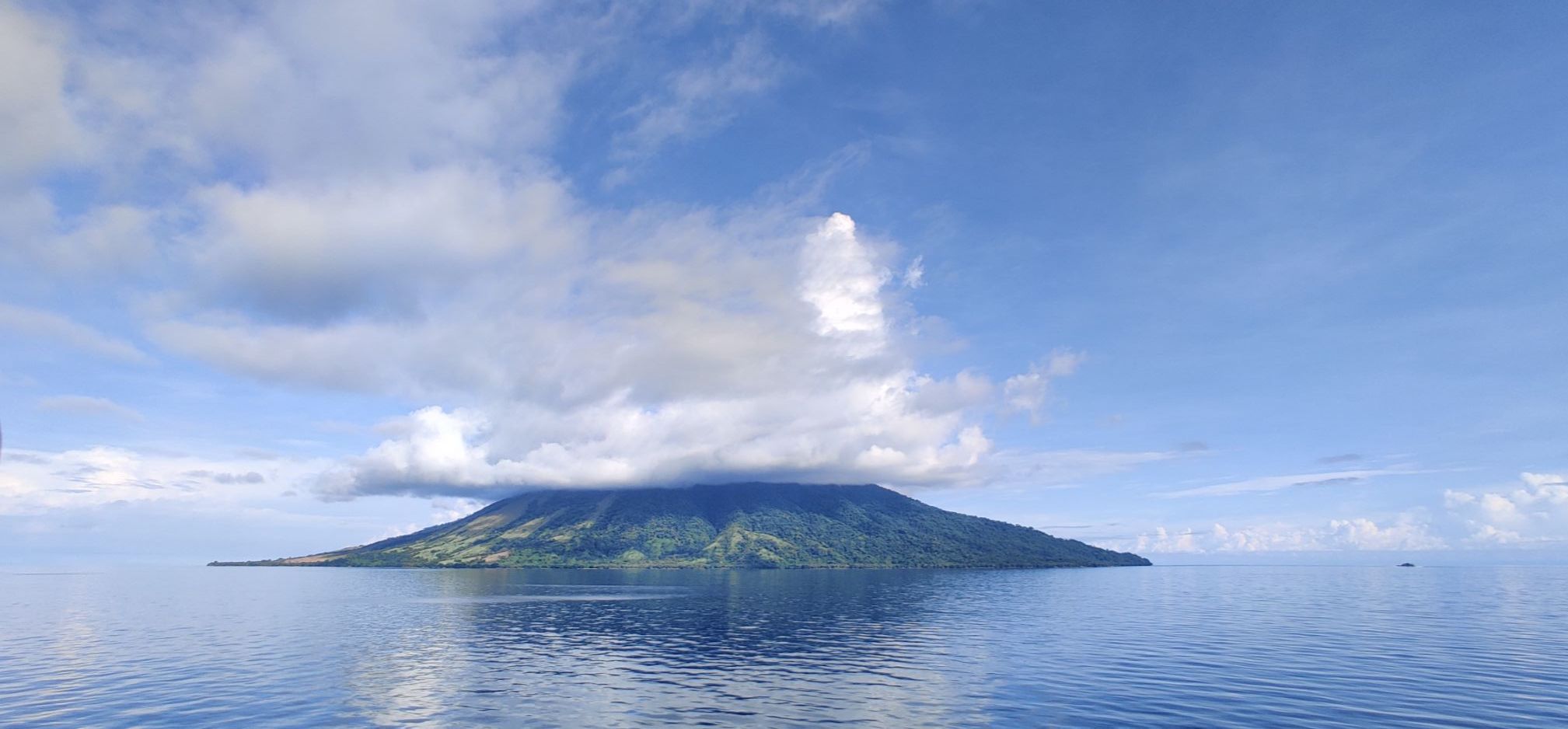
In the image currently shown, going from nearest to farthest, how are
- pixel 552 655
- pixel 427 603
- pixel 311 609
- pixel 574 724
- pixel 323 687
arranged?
1. pixel 574 724
2. pixel 323 687
3. pixel 552 655
4. pixel 311 609
5. pixel 427 603

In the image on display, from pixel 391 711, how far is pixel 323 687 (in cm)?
1761

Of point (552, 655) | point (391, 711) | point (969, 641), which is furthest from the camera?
point (969, 641)

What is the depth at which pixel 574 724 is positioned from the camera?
201 ft

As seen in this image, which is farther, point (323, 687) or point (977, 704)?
point (323, 687)

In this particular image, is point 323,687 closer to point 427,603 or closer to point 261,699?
point 261,699

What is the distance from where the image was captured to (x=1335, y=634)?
118 meters

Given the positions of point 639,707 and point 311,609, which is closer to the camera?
point 639,707

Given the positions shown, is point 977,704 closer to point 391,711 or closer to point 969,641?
point 969,641

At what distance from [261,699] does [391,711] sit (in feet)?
55.3

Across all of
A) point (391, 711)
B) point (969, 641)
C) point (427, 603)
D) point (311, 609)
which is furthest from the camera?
point (427, 603)

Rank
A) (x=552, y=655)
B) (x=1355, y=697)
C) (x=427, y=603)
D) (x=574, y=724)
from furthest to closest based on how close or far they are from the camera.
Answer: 1. (x=427, y=603)
2. (x=552, y=655)
3. (x=1355, y=697)
4. (x=574, y=724)

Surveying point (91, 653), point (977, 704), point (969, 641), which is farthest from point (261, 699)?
point (969, 641)

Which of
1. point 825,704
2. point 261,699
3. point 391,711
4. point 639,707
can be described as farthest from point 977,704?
point 261,699

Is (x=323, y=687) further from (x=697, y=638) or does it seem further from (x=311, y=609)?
(x=311, y=609)
